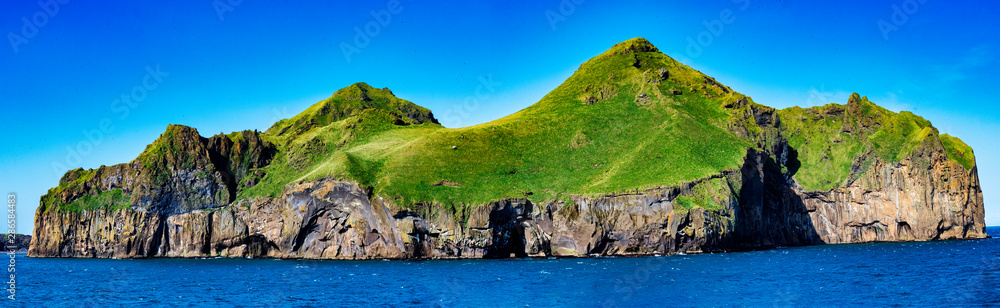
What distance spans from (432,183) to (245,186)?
48257mm

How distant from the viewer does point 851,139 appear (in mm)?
165750

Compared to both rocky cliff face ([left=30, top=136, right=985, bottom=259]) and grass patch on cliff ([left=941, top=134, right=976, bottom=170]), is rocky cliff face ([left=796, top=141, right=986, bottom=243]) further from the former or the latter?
grass patch on cliff ([left=941, top=134, right=976, bottom=170])

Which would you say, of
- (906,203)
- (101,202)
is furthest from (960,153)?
(101,202)

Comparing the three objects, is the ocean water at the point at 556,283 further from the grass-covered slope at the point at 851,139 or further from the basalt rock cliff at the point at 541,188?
the grass-covered slope at the point at 851,139

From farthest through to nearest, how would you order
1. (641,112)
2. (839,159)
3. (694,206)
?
(641,112)
(839,159)
(694,206)

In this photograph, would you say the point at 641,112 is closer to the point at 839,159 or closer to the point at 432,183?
the point at 839,159

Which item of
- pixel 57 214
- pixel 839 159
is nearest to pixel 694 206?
pixel 839 159

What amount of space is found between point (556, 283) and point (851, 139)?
126 meters

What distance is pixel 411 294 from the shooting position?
64.0 meters

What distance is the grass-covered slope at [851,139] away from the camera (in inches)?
6112

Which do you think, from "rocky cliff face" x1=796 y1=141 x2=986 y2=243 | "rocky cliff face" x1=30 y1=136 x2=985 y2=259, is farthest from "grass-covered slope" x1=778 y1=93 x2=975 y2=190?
Answer: "rocky cliff face" x1=30 y1=136 x2=985 y2=259

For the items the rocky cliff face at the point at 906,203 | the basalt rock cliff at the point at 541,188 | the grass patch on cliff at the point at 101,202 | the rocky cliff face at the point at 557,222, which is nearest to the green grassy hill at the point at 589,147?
the basalt rock cliff at the point at 541,188

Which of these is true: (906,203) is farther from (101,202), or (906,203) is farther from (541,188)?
(101,202)

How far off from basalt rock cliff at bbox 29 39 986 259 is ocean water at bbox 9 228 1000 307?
12169mm
